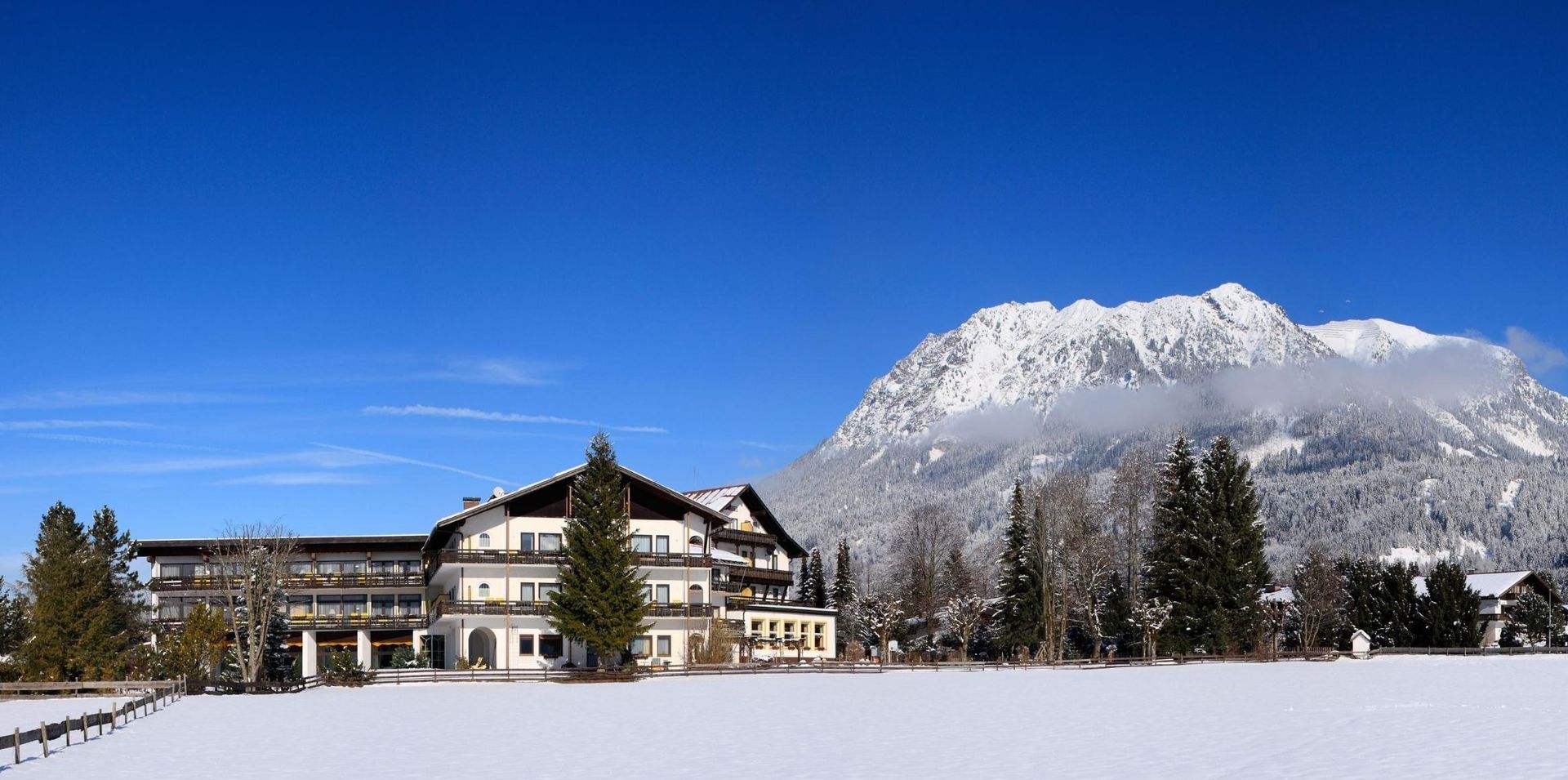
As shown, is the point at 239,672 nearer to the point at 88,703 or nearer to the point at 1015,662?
the point at 88,703

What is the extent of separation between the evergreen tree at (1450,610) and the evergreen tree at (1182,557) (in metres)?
25.1

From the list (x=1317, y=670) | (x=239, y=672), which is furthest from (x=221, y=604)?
(x=1317, y=670)

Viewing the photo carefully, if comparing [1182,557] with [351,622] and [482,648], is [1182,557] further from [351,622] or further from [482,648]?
[351,622]

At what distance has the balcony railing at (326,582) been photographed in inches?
3135

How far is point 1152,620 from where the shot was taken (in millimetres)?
80500

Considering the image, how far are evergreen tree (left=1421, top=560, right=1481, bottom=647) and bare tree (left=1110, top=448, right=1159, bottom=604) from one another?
21.1 metres

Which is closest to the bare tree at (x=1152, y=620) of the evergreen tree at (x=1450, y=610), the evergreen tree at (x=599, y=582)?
the evergreen tree at (x=1450, y=610)

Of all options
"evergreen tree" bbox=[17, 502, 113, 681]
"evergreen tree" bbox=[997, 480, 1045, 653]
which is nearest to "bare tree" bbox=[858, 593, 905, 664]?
"evergreen tree" bbox=[997, 480, 1045, 653]

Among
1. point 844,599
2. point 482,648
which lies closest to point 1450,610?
point 844,599

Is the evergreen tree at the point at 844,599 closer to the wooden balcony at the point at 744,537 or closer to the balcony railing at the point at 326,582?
the wooden balcony at the point at 744,537

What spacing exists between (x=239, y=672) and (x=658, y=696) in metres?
25.5

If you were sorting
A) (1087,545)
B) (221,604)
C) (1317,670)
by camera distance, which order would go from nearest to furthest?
1. (1317,670)
2. (221,604)
3. (1087,545)

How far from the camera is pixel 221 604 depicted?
78812mm

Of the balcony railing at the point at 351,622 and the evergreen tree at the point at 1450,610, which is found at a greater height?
the balcony railing at the point at 351,622
